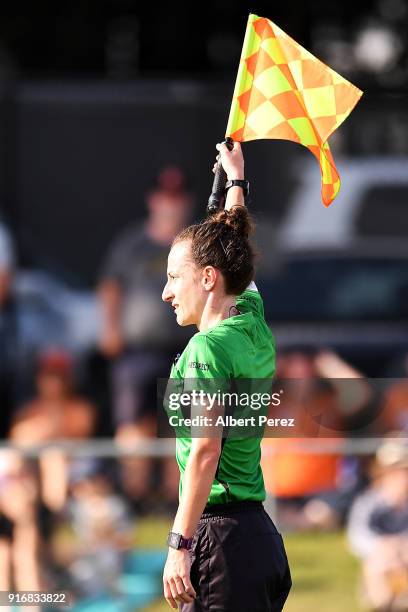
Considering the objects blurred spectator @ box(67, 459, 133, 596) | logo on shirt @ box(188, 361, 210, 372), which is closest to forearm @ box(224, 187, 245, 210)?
logo on shirt @ box(188, 361, 210, 372)

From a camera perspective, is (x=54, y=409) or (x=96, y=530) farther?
(x=54, y=409)

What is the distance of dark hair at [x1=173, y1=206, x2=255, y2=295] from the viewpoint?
3551 millimetres

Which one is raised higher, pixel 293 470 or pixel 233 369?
pixel 233 369

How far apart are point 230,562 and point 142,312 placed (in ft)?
16.5

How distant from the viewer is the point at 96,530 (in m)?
6.56

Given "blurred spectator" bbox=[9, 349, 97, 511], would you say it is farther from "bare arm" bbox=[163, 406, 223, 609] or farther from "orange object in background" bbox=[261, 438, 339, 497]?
"bare arm" bbox=[163, 406, 223, 609]

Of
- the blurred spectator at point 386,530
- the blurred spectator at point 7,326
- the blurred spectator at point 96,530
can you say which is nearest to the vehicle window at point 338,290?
the blurred spectator at point 7,326

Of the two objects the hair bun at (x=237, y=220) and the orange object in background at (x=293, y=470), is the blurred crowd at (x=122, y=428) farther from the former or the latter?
the hair bun at (x=237, y=220)

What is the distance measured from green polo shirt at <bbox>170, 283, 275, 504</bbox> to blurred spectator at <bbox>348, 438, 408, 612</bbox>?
3.07 metres

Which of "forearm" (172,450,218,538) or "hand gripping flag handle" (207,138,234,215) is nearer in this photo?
"forearm" (172,450,218,538)

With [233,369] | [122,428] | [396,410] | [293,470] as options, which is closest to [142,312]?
[122,428]

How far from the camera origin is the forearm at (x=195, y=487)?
3.38 metres

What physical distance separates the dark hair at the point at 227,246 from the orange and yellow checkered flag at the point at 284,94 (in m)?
0.32

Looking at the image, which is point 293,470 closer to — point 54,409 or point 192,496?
point 54,409
